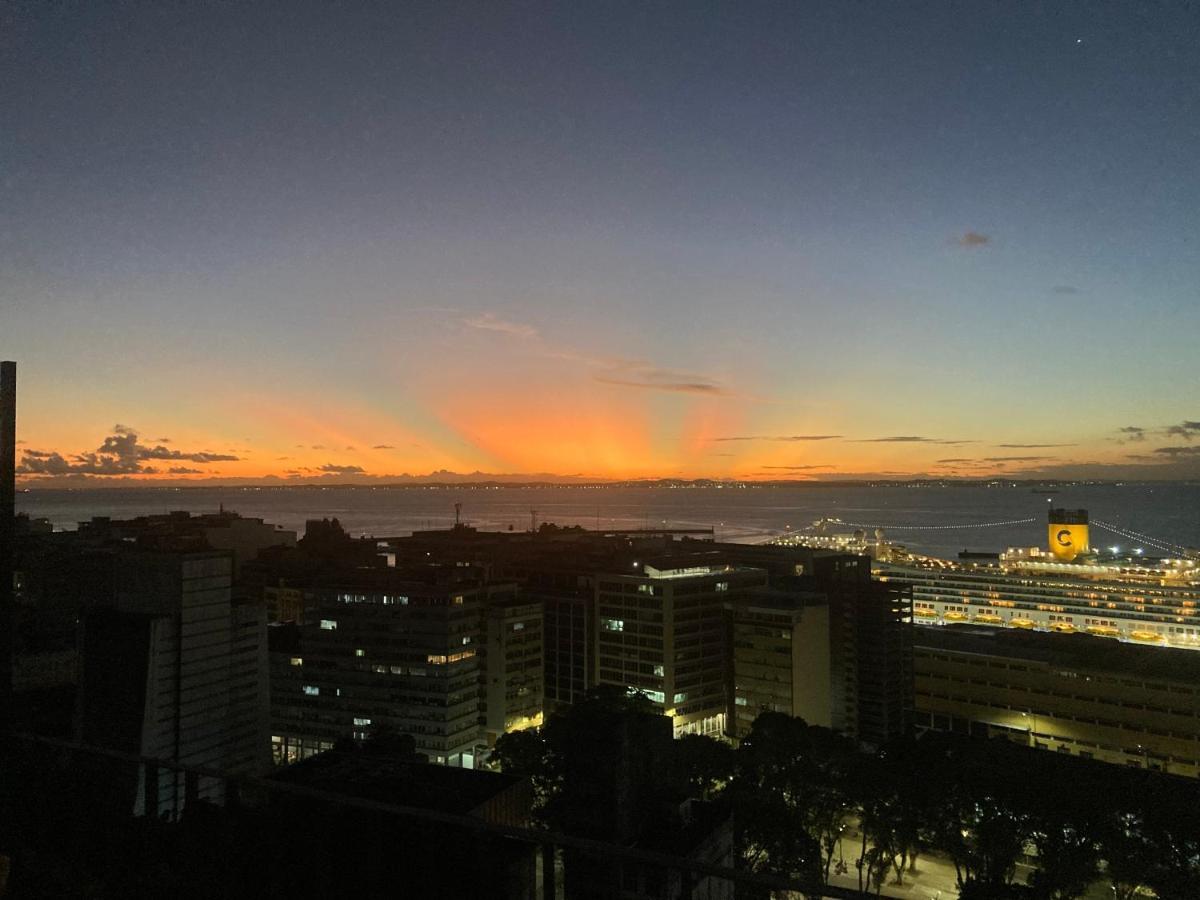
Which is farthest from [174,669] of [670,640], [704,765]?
[670,640]

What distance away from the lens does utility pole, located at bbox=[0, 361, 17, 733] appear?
4816 millimetres

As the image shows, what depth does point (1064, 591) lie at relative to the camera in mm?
35312

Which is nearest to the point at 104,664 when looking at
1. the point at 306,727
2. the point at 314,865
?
the point at 306,727

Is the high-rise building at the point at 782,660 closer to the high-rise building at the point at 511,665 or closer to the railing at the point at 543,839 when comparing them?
the high-rise building at the point at 511,665

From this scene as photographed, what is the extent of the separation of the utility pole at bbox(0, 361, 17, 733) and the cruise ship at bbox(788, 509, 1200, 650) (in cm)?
3080

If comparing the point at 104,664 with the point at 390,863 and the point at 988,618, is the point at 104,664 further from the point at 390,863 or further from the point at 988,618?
the point at 988,618

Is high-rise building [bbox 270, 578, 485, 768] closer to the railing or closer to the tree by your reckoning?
the tree

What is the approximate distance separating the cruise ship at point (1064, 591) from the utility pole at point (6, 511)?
101ft

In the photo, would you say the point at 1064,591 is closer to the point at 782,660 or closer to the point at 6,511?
the point at 782,660

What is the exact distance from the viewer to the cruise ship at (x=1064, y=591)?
107ft

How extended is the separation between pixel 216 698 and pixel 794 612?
46.1 feet

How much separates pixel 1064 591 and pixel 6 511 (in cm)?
3896

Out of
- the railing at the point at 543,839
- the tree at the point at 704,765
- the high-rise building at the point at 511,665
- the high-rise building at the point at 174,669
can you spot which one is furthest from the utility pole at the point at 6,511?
the high-rise building at the point at 511,665

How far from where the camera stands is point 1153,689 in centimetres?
1875
